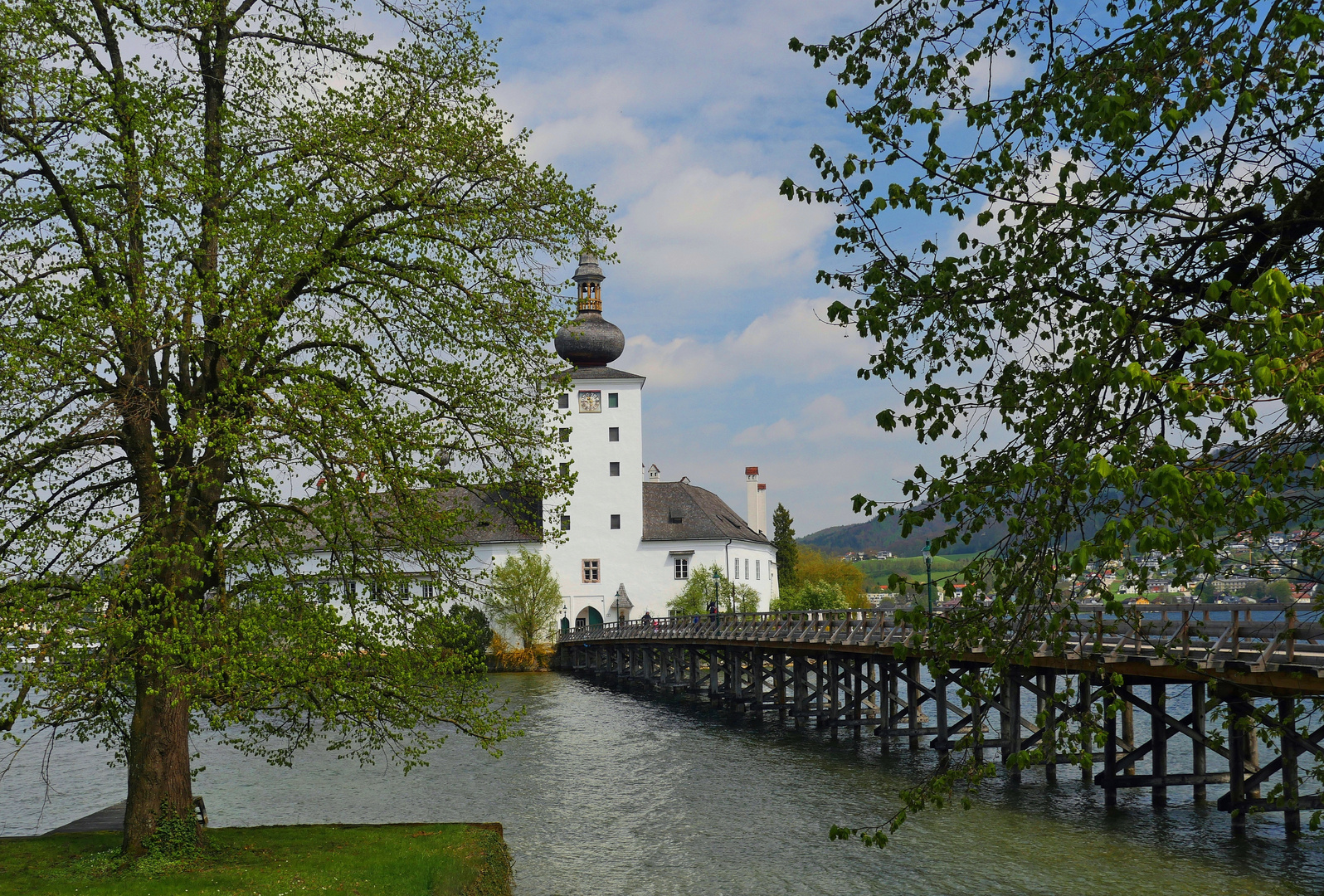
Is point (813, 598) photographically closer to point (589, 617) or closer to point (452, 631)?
point (589, 617)

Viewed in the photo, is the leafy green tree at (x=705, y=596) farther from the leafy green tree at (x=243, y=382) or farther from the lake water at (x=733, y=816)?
the leafy green tree at (x=243, y=382)

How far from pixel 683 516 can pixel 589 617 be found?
8.60 m

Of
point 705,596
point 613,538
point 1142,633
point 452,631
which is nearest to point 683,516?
point 613,538

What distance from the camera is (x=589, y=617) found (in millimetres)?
71938

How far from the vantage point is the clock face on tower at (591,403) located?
72.6 meters

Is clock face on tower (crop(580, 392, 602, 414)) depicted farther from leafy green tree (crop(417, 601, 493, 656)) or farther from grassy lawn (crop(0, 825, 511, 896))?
leafy green tree (crop(417, 601, 493, 656))

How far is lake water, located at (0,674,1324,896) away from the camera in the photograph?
1609 cm

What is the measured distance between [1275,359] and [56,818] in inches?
1003

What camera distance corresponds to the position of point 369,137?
44.0 ft

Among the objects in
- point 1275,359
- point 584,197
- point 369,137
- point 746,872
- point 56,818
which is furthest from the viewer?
point 56,818

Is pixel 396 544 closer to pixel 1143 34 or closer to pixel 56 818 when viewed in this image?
pixel 1143 34

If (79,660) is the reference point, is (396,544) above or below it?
above

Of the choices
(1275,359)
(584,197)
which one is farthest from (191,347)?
(1275,359)

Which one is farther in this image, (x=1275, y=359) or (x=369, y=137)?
(x=369, y=137)
